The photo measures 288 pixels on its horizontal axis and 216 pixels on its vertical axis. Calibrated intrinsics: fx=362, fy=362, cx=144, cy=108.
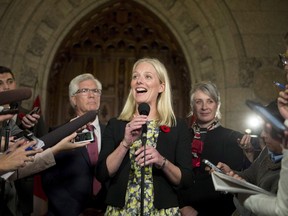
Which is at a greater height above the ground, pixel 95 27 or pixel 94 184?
pixel 95 27

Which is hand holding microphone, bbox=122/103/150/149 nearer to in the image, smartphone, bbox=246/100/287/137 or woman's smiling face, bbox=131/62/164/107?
woman's smiling face, bbox=131/62/164/107

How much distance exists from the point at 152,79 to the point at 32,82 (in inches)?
116

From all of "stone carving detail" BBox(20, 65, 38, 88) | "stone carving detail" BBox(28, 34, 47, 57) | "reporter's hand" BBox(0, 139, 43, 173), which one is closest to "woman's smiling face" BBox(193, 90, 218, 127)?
"reporter's hand" BBox(0, 139, 43, 173)

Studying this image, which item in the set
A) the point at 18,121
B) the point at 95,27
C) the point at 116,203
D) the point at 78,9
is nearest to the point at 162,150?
the point at 116,203

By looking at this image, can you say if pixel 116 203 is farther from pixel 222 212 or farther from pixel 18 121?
pixel 18 121

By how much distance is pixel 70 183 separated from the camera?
2053 mm

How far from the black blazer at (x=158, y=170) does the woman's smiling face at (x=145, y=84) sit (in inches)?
6.1

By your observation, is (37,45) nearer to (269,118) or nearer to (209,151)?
(209,151)

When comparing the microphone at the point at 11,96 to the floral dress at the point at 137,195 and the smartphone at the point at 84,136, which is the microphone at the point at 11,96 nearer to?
the smartphone at the point at 84,136

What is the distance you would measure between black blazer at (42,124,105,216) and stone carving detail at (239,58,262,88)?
276 centimetres

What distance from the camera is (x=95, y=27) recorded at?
4996 millimetres

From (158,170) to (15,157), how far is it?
0.62m

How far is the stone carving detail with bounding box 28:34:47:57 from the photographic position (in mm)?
4387

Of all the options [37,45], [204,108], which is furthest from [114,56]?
[204,108]
